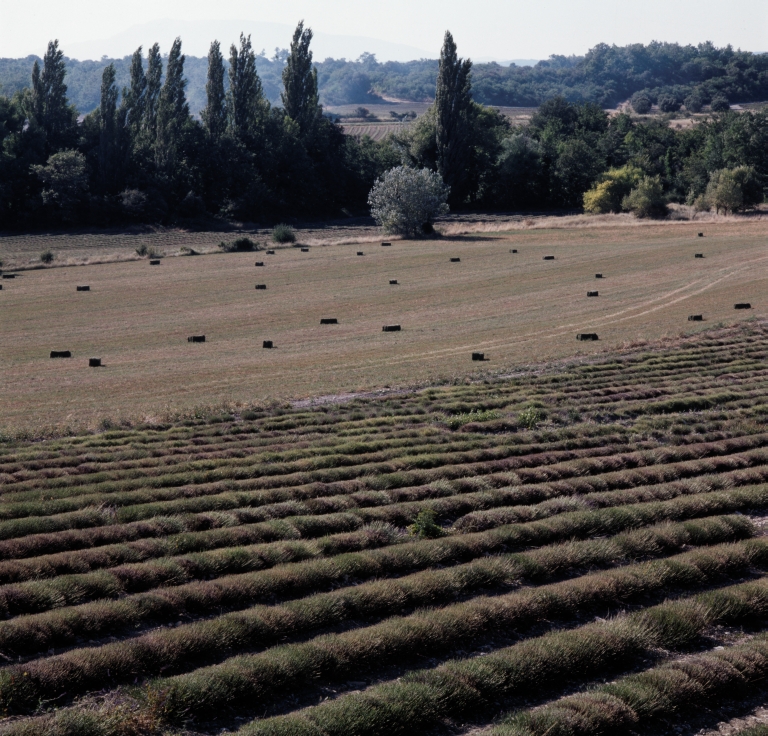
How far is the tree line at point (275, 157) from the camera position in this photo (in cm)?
9319

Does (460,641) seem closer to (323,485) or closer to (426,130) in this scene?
(323,485)

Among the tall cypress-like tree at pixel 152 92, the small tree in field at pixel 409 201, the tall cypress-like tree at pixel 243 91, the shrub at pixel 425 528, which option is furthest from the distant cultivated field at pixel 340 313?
the tall cypress-like tree at pixel 243 91

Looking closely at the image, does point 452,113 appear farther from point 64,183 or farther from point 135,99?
point 64,183

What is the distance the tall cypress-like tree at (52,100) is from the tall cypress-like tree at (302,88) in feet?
81.1

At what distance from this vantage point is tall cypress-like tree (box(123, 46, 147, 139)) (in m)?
98.1

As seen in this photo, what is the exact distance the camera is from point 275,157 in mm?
105312

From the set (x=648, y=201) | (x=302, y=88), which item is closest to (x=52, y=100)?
(x=302, y=88)

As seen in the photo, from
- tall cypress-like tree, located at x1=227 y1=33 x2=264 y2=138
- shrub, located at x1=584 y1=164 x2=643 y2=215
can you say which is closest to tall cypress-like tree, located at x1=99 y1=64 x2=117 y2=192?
tall cypress-like tree, located at x1=227 y1=33 x2=264 y2=138

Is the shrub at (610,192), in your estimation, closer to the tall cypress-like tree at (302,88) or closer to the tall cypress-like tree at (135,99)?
the tall cypress-like tree at (302,88)

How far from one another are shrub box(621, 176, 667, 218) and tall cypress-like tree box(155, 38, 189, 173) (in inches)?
1823

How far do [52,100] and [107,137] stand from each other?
8.80 metres

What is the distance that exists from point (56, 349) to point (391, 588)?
30.1m

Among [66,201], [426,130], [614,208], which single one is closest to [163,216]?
[66,201]

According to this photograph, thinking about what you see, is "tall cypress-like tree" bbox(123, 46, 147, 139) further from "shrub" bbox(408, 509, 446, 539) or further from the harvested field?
"shrub" bbox(408, 509, 446, 539)
